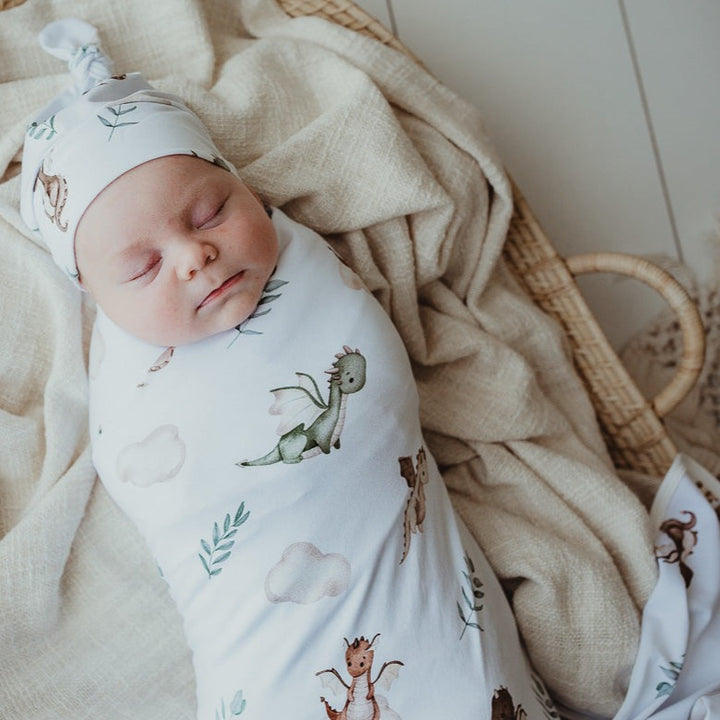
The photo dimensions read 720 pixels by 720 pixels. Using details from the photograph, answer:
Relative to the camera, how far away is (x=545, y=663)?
1045 mm

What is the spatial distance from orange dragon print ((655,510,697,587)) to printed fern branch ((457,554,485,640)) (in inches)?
10.9

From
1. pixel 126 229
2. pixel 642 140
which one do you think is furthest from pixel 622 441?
pixel 126 229

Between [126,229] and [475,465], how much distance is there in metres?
0.54

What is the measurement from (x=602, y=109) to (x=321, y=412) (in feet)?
3.05

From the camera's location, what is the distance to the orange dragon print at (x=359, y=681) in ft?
2.81

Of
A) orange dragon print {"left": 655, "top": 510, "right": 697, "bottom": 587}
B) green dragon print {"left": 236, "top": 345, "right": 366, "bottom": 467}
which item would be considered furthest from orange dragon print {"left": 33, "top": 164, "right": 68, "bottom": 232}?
orange dragon print {"left": 655, "top": 510, "right": 697, "bottom": 587}

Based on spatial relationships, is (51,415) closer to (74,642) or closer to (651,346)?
(74,642)

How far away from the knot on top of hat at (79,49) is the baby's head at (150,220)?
0.20ft

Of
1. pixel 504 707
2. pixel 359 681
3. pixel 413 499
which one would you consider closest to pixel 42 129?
pixel 413 499

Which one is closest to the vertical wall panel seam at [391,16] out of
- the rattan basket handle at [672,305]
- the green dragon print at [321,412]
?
the rattan basket handle at [672,305]

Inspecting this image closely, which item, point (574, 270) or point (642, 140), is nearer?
point (574, 270)

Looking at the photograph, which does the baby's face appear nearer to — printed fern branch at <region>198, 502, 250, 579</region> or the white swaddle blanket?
the white swaddle blanket

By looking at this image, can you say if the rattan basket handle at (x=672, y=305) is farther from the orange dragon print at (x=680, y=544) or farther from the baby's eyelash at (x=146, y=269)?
the baby's eyelash at (x=146, y=269)

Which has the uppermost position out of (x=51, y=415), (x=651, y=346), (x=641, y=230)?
(x=51, y=415)
